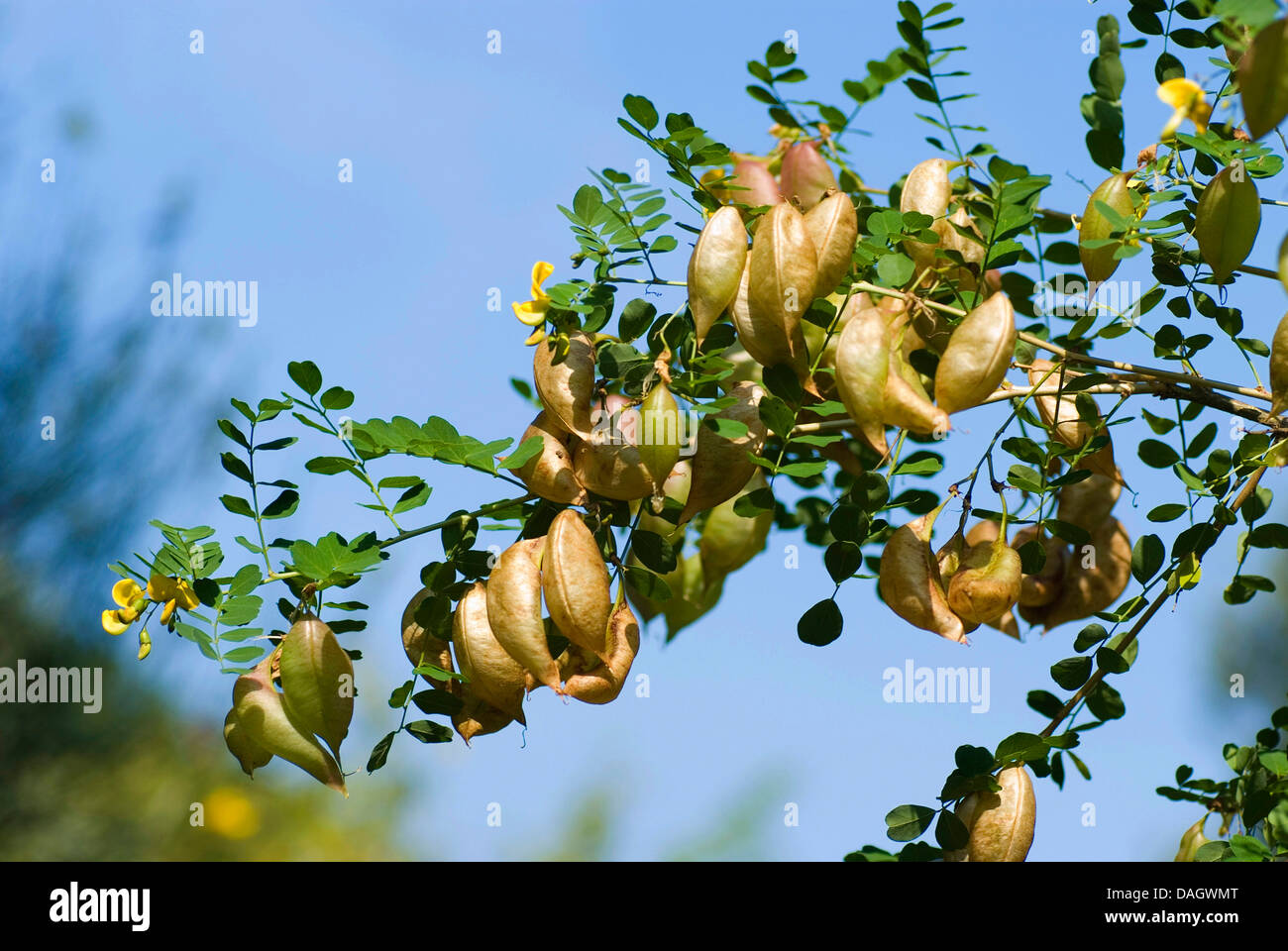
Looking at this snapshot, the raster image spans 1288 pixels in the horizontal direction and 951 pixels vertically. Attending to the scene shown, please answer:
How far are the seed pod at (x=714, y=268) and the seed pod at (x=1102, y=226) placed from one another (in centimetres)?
26

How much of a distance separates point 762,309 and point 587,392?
0.15 meters

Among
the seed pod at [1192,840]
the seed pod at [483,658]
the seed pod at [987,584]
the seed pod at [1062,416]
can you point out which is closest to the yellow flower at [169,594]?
the seed pod at [483,658]

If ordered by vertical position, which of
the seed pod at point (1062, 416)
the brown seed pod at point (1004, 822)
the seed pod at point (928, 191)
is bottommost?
the brown seed pod at point (1004, 822)

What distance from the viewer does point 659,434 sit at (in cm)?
79

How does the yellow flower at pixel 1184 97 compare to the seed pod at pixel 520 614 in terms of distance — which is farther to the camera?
the seed pod at pixel 520 614

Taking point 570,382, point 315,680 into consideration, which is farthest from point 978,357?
point 315,680

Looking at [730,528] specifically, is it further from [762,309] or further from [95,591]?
[95,591]

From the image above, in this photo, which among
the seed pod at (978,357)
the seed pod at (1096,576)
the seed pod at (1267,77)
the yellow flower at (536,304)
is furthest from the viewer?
the seed pod at (1096,576)

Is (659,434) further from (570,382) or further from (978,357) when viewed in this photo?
(978,357)

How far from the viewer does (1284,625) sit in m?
5.00

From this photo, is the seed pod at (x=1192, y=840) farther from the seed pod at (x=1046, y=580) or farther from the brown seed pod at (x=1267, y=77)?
the brown seed pod at (x=1267, y=77)

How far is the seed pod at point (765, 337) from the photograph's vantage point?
31.5 inches

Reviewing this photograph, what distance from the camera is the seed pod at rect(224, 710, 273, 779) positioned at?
33.5 inches
